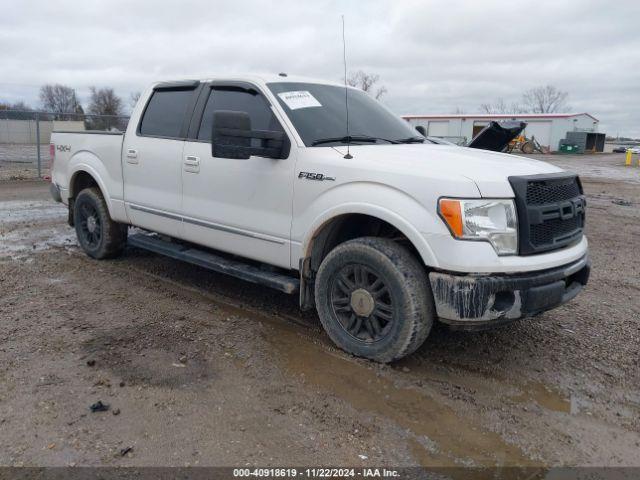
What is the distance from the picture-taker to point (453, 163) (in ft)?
12.1

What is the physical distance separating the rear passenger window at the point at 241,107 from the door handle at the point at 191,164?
202mm

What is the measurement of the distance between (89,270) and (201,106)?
2.37m

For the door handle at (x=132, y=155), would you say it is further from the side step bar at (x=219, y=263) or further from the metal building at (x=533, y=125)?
the metal building at (x=533, y=125)

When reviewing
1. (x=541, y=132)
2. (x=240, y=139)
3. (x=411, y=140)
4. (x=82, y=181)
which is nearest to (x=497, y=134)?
(x=411, y=140)

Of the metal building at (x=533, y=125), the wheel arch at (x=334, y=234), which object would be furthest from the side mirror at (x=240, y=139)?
the metal building at (x=533, y=125)

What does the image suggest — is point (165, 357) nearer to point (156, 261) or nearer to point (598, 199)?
point (156, 261)

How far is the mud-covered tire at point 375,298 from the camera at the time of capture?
3535mm

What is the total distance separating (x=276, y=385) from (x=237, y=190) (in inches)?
67.2

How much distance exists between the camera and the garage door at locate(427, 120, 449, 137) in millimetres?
52719

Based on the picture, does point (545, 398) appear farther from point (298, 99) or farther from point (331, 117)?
point (298, 99)

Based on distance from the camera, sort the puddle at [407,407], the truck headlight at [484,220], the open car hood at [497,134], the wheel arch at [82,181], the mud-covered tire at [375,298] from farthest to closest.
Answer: the open car hood at [497,134] → the wheel arch at [82,181] → the mud-covered tire at [375,298] → the truck headlight at [484,220] → the puddle at [407,407]

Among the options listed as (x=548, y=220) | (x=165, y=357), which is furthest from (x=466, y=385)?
(x=165, y=357)

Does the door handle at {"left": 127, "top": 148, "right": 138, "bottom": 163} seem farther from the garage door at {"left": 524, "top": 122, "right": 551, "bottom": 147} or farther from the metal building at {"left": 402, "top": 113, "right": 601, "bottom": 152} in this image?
the garage door at {"left": 524, "top": 122, "right": 551, "bottom": 147}

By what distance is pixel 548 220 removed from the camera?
356cm
